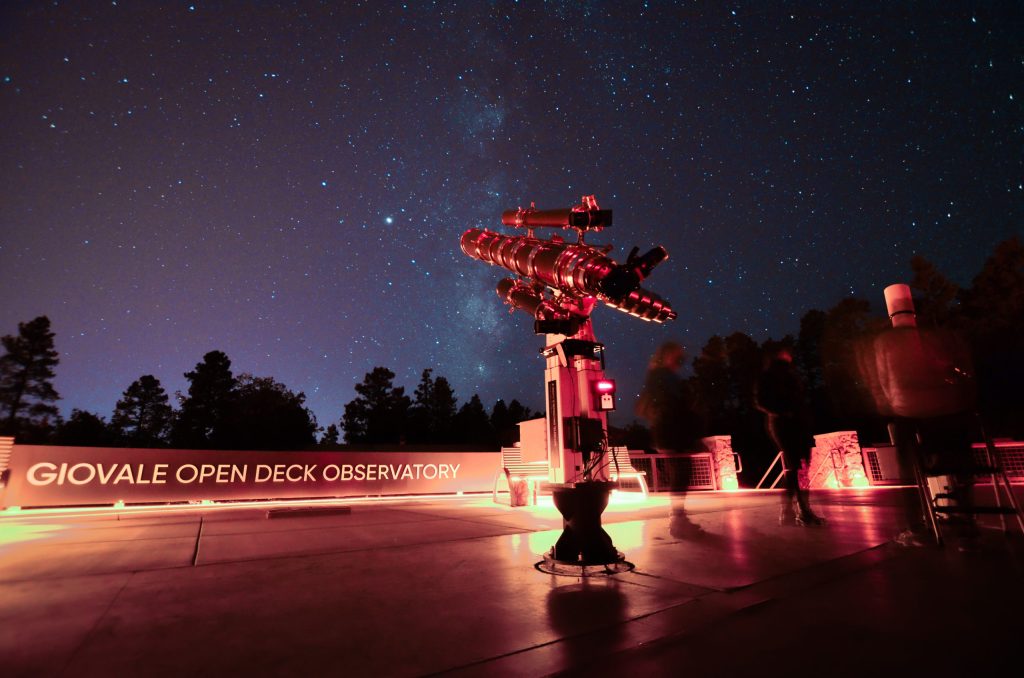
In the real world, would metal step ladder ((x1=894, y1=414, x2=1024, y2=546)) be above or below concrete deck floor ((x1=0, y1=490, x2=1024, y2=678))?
above

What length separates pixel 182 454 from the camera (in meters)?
12.4

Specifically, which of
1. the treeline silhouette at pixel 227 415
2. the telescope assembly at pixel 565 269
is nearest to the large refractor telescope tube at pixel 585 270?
the telescope assembly at pixel 565 269

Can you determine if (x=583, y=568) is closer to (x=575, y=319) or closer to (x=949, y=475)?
(x=949, y=475)

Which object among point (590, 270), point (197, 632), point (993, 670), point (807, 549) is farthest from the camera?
point (590, 270)

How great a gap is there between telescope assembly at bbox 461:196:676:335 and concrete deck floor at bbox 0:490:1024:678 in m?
3.10

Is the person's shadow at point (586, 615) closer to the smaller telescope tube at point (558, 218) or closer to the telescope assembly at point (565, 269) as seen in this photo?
the telescope assembly at point (565, 269)

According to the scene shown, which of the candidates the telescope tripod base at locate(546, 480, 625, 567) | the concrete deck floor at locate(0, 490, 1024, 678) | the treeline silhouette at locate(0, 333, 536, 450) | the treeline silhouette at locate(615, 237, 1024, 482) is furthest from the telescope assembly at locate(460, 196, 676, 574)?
the treeline silhouette at locate(0, 333, 536, 450)

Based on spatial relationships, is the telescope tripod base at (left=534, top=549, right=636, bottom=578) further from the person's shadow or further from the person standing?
the person standing

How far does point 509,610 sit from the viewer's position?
8.18 feet

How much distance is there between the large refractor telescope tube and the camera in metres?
5.96

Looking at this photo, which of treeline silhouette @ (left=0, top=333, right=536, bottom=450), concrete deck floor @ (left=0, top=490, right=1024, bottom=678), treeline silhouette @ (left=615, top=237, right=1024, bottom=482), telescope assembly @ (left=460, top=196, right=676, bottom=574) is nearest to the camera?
concrete deck floor @ (left=0, top=490, right=1024, bottom=678)

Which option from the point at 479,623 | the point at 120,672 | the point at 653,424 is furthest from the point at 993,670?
the point at 653,424

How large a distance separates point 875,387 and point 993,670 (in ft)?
10.1

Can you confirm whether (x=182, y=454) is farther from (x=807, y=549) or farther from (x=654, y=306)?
(x=807, y=549)
